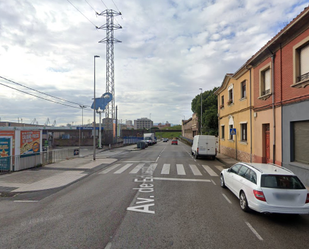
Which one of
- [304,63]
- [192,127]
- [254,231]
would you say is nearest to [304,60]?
[304,63]

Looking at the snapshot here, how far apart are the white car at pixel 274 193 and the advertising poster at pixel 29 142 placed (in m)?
13.5

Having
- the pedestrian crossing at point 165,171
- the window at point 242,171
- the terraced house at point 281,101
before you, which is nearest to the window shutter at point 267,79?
the terraced house at point 281,101

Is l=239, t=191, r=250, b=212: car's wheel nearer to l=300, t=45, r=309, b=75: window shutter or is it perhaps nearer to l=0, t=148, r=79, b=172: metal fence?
l=300, t=45, r=309, b=75: window shutter

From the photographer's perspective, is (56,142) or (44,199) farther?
(56,142)

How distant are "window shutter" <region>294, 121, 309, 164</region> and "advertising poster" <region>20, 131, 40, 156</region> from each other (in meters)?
16.0

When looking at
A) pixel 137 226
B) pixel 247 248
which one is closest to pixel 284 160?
pixel 247 248

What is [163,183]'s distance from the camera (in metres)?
10.4

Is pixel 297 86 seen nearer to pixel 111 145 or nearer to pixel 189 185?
pixel 189 185

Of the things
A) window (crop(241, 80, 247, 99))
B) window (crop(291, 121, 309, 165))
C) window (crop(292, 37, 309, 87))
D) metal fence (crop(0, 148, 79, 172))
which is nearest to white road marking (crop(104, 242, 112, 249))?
window (crop(291, 121, 309, 165))

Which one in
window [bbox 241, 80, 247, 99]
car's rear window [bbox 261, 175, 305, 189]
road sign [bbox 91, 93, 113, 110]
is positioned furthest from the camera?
road sign [bbox 91, 93, 113, 110]

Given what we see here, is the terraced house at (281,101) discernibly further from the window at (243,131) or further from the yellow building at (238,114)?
the window at (243,131)

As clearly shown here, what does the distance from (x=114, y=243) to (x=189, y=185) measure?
19.9ft

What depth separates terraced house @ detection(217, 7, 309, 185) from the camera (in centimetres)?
1029

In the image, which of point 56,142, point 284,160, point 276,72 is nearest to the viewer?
point 284,160
